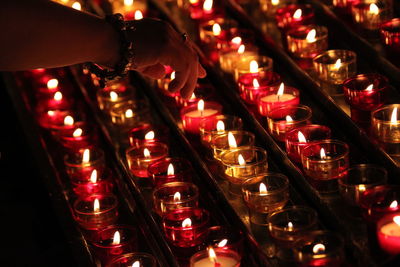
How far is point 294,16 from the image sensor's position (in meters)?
2.91

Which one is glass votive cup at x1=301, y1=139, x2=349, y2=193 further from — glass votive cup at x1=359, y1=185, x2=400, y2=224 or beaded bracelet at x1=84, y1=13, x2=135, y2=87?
beaded bracelet at x1=84, y1=13, x2=135, y2=87

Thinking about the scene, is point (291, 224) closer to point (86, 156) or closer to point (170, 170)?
point (170, 170)

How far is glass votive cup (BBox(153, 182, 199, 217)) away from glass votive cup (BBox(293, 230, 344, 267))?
0.42m

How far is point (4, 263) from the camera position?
3061 millimetres

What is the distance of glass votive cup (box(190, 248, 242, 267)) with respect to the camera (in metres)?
1.98

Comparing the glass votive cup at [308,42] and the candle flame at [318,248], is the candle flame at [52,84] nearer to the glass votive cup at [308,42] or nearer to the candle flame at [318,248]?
the glass votive cup at [308,42]

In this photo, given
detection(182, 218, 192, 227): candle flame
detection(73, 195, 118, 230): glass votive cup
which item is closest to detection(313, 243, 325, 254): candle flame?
detection(182, 218, 192, 227): candle flame

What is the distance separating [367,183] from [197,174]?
604 millimetres

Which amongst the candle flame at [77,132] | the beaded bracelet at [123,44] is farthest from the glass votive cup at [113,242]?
the candle flame at [77,132]

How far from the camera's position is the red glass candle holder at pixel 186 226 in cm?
212

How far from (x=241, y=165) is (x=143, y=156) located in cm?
38

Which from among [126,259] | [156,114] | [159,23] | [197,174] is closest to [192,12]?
[156,114]

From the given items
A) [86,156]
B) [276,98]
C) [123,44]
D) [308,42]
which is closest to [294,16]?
[308,42]

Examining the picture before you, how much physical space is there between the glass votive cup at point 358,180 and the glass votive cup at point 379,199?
34 millimetres
